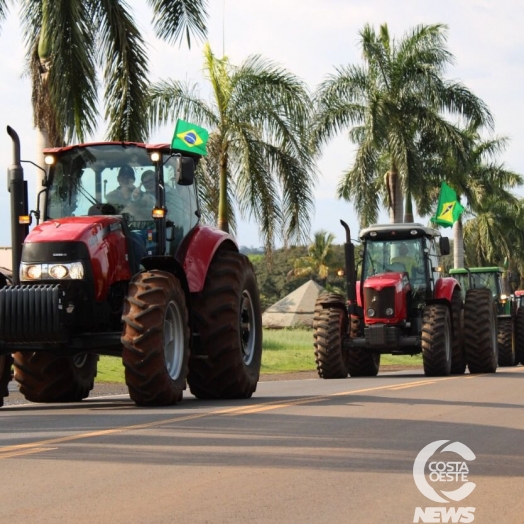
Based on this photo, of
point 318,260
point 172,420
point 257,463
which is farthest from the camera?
point 318,260

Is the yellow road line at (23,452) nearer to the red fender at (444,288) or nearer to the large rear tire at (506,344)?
the red fender at (444,288)

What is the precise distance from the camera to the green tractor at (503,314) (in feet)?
97.2

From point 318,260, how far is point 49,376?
219ft

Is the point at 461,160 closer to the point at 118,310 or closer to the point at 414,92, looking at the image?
the point at 414,92

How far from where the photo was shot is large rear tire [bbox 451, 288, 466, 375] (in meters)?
22.4

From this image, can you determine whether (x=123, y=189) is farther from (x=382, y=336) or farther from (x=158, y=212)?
(x=382, y=336)

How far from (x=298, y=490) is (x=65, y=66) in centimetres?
1375

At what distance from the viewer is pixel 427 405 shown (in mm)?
13008

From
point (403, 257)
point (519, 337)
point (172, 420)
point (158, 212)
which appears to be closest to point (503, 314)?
point (519, 337)

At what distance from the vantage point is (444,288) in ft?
73.3

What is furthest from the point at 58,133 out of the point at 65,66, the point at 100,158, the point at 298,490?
the point at 298,490

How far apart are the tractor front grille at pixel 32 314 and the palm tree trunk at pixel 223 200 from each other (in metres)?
17.7

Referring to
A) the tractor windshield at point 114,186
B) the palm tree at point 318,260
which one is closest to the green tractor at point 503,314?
the tractor windshield at point 114,186

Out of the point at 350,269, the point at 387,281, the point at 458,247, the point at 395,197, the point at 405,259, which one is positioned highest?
the point at 395,197
